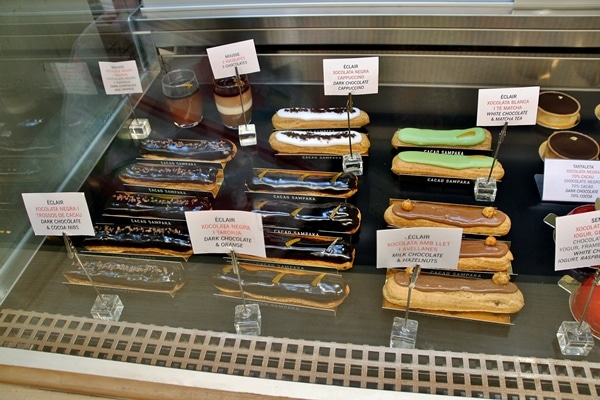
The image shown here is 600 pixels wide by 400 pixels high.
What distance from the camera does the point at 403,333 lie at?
1364mm

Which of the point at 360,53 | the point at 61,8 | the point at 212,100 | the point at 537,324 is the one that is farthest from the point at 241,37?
the point at 537,324

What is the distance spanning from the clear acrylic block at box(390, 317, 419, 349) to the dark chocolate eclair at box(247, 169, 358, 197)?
0.51m

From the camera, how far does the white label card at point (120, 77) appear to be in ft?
6.53

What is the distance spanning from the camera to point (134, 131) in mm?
2150

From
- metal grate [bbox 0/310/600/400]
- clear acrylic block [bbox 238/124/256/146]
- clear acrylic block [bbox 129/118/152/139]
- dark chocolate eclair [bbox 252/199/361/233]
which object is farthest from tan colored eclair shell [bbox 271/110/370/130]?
metal grate [bbox 0/310/600/400]

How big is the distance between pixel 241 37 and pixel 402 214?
3.40ft

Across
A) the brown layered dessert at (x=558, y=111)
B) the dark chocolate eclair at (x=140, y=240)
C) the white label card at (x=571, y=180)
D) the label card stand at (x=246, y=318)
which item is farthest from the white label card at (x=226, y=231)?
the brown layered dessert at (x=558, y=111)

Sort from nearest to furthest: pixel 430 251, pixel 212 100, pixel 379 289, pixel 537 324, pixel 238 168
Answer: pixel 430 251 → pixel 537 324 → pixel 379 289 → pixel 238 168 → pixel 212 100

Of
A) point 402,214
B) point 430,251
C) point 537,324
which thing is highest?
point 430,251

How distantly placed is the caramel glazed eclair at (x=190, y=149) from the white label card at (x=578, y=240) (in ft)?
3.94

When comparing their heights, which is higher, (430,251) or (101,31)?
(101,31)

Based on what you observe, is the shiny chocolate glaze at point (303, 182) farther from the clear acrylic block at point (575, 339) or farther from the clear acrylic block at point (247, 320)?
the clear acrylic block at point (575, 339)

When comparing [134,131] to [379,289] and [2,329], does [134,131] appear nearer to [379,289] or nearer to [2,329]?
[2,329]

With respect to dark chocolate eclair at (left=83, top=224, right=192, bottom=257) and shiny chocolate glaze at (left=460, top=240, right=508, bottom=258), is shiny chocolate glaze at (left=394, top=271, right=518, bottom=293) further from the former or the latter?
dark chocolate eclair at (left=83, top=224, right=192, bottom=257)
